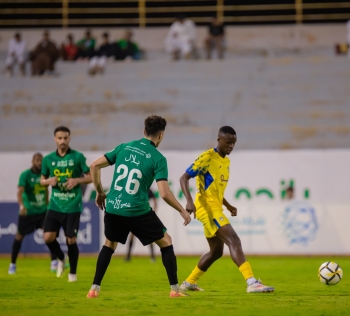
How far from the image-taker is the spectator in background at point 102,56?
2353 centimetres

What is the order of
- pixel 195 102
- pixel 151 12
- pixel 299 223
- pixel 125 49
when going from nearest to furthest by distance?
1. pixel 299 223
2. pixel 195 102
3. pixel 125 49
4. pixel 151 12

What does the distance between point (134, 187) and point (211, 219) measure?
5.16ft

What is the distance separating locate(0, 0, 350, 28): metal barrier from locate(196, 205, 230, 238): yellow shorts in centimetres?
1685

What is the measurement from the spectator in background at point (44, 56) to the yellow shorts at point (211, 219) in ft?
49.6

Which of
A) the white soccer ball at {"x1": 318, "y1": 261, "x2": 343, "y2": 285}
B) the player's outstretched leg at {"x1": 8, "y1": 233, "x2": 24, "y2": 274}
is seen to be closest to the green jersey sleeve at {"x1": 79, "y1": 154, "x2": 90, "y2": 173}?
the player's outstretched leg at {"x1": 8, "y1": 233, "x2": 24, "y2": 274}

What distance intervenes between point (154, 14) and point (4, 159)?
10158 mm

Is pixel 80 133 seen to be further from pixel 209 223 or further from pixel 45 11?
pixel 209 223

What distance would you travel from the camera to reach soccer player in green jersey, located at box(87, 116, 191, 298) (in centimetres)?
797

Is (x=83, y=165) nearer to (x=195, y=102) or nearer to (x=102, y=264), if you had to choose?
(x=102, y=264)

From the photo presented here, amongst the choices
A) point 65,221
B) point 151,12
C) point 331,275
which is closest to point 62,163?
point 65,221

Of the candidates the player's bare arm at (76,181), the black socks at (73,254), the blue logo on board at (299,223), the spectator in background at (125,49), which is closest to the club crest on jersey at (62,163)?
the player's bare arm at (76,181)

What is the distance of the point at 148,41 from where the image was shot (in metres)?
25.0

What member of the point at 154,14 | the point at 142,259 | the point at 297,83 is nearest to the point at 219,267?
the point at 142,259

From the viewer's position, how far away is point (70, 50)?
24.3 meters
